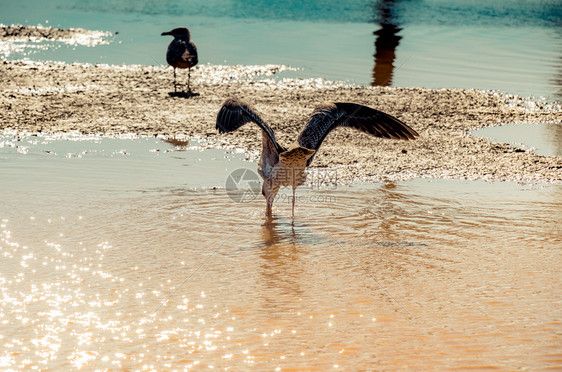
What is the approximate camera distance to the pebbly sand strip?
8311 mm

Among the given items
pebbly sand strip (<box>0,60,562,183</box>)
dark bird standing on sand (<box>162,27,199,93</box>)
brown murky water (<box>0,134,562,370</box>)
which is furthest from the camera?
dark bird standing on sand (<box>162,27,199,93</box>)

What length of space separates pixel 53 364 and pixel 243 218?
2986 mm

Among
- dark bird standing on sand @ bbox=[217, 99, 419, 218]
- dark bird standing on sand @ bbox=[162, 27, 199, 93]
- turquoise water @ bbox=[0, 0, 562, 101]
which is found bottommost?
dark bird standing on sand @ bbox=[217, 99, 419, 218]

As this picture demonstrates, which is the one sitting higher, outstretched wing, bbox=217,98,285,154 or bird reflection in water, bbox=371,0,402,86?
bird reflection in water, bbox=371,0,402,86

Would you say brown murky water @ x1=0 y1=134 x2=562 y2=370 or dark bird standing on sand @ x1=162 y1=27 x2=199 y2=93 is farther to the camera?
dark bird standing on sand @ x1=162 y1=27 x2=199 y2=93

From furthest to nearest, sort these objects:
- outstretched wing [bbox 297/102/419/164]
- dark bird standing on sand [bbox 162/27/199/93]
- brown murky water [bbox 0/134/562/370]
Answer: dark bird standing on sand [bbox 162/27/199/93] < outstretched wing [bbox 297/102/419/164] < brown murky water [bbox 0/134/562/370]

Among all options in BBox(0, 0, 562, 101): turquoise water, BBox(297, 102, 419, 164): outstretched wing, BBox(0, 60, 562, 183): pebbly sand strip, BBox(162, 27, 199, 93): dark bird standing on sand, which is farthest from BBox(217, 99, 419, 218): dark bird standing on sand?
BBox(162, 27, 199, 93): dark bird standing on sand

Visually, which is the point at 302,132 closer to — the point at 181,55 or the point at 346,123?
the point at 346,123

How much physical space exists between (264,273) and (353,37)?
46.3ft

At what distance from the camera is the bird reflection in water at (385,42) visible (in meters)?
13.3

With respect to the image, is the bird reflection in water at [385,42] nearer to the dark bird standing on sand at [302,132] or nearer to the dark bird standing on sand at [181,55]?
the dark bird standing on sand at [181,55]

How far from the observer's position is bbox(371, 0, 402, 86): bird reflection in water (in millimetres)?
13251

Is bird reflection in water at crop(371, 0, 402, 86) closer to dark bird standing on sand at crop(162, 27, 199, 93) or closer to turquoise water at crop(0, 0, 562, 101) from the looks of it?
turquoise water at crop(0, 0, 562, 101)

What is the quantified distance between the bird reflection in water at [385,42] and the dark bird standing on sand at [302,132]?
518 cm
